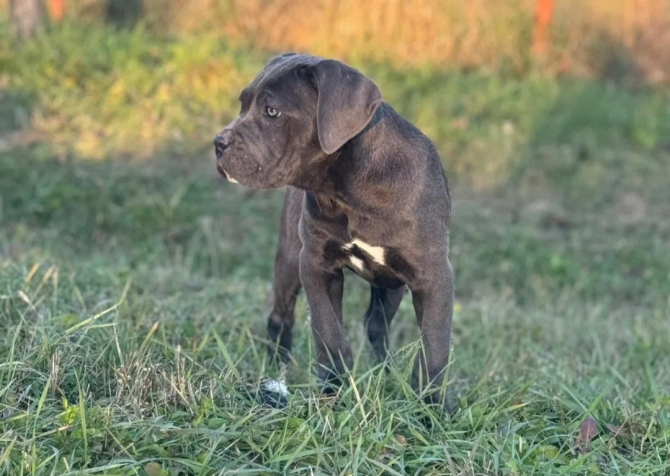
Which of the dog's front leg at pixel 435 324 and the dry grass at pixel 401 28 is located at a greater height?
the dog's front leg at pixel 435 324

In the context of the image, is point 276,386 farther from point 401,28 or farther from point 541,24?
point 541,24

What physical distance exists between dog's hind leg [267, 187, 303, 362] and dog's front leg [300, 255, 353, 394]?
0.38 metres

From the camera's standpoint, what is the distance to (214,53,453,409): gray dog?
3422 millimetres

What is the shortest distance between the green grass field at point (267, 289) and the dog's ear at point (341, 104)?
0.89 metres

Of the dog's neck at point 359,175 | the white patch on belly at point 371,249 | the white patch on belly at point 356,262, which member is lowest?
the white patch on belly at point 356,262

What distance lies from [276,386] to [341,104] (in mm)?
1125

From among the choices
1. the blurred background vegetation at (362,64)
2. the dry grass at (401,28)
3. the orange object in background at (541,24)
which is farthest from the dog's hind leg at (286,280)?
the orange object in background at (541,24)

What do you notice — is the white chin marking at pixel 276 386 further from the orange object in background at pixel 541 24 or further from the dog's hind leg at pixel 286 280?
the orange object in background at pixel 541 24

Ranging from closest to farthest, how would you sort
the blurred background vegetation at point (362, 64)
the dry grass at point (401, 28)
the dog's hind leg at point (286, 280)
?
the dog's hind leg at point (286, 280), the blurred background vegetation at point (362, 64), the dry grass at point (401, 28)

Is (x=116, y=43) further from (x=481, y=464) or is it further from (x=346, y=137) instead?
(x=481, y=464)

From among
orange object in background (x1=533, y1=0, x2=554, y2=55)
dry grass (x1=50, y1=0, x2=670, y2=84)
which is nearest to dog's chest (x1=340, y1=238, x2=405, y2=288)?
dry grass (x1=50, y1=0, x2=670, y2=84)

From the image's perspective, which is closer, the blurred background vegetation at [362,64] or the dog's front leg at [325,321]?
the dog's front leg at [325,321]

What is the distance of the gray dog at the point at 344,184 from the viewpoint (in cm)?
342

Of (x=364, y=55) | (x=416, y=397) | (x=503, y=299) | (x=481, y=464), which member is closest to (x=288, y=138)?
(x=416, y=397)
